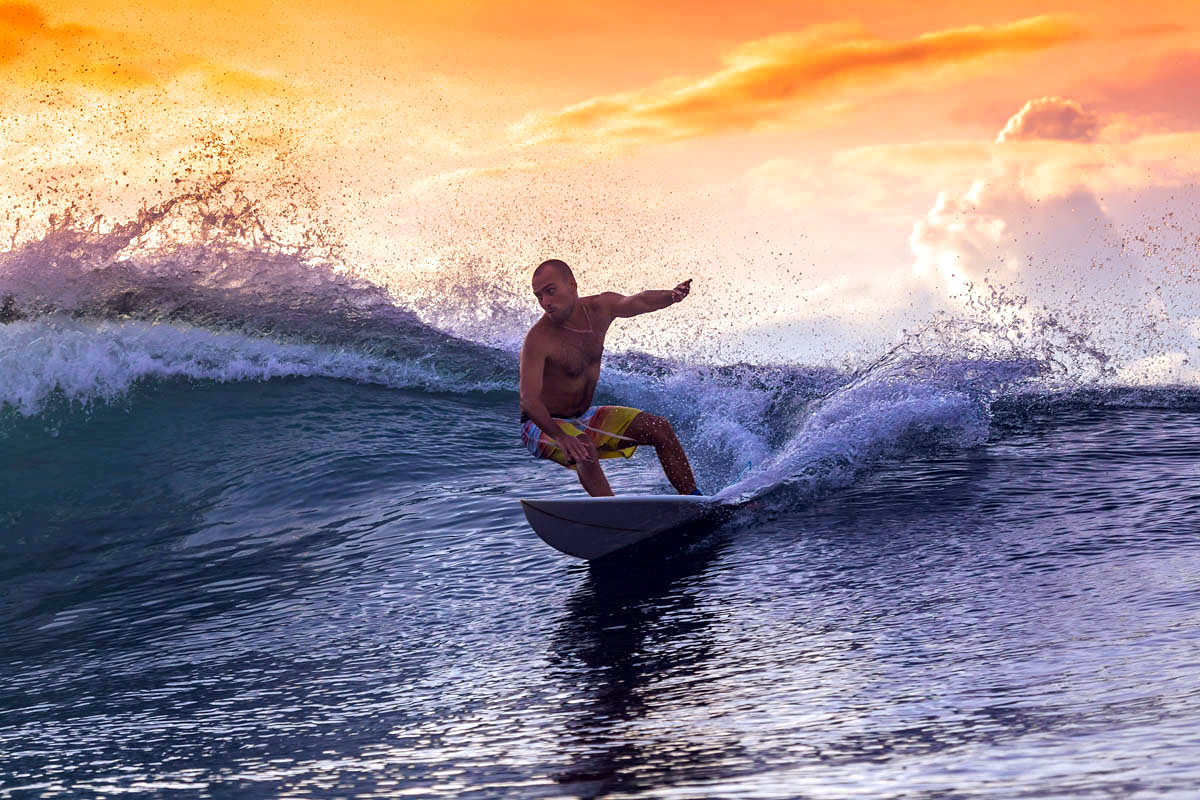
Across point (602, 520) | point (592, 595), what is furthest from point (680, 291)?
point (592, 595)

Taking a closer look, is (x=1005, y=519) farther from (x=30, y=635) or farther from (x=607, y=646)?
(x=30, y=635)

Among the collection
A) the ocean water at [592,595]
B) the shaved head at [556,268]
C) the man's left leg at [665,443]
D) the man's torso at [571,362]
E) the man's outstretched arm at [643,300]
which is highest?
the shaved head at [556,268]

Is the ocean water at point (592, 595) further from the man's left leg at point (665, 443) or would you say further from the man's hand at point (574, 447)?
the man's hand at point (574, 447)

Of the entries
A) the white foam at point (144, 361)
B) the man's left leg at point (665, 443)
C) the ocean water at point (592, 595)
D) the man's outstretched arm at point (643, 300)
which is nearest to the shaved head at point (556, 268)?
the man's outstretched arm at point (643, 300)

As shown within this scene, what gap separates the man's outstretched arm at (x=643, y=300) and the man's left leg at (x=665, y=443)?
0.61 m

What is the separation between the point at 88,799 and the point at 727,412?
7.08 m

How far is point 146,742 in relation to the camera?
3.80 metres

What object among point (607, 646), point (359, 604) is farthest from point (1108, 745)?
point (359, 604)

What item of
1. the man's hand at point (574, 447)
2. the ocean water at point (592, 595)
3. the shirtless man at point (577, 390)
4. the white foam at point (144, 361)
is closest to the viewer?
the ocean water at point (592, 595)

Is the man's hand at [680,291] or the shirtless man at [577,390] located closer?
the shirtless man at [577,390]

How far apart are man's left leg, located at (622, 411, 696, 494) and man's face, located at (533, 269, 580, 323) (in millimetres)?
780

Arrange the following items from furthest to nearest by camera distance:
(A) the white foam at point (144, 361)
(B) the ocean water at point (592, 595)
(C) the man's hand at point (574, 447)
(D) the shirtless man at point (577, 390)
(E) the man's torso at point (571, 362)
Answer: (A) the white foam at point (144, 361), (E) the man's torso at point (571, 362), (D) the shirtless man at point (577, 390), (C) the man's hand at point (574, 447), (B) the ocean water at point (592, 595)

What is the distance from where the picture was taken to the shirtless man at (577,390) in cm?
575

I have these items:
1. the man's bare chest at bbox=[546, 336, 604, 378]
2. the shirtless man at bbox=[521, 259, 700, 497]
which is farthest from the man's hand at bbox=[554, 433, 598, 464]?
the man's bare chest at bbox=[546, 336, 604, 378]
